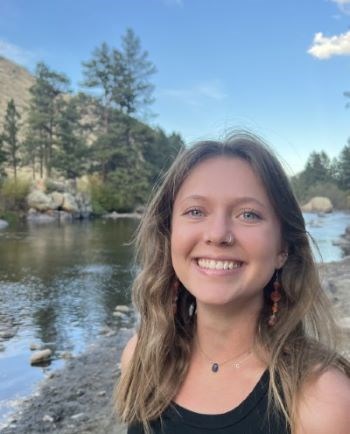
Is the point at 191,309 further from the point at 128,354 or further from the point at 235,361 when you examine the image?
the point at 235,361

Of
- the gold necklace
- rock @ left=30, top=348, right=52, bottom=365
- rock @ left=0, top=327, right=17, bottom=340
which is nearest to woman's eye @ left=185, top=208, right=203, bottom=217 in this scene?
the gold necklace

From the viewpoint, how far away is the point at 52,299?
1055cm

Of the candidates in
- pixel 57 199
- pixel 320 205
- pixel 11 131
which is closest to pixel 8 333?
pixel 57 199

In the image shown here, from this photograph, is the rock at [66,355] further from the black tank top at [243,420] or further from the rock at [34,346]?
the black tank top at [243,420]

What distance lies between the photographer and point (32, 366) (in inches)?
260

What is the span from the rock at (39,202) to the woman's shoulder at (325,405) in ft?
127

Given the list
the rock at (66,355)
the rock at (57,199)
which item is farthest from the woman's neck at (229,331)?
the rock at (57,199)

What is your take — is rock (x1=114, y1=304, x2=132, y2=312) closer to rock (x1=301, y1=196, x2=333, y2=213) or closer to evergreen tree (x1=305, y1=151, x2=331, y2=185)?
rock (x1=301, y1=196, x2=333, y2=213)

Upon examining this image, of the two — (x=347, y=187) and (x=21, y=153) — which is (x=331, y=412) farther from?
(x=347, y=187)

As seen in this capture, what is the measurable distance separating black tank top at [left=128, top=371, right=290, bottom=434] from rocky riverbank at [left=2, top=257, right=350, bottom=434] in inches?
121

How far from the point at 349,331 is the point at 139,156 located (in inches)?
1872

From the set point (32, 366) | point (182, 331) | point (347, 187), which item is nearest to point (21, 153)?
point (347, 187)

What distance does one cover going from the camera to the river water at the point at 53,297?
662cm

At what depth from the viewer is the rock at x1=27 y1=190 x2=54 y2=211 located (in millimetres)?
38719
